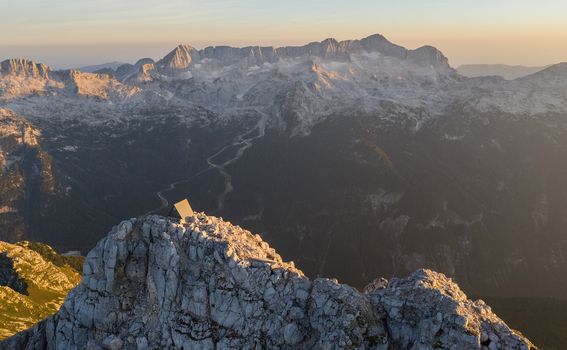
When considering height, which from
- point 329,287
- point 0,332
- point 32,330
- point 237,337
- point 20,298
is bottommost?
point 20,298

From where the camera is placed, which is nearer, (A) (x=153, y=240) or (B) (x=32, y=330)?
(A) (x=153, y=240)

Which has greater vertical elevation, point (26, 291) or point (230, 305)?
point (230, 305)

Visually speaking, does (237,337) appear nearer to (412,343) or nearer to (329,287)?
(329,287)

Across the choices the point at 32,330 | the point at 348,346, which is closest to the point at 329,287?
the point at 348,346

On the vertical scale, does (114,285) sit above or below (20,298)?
above

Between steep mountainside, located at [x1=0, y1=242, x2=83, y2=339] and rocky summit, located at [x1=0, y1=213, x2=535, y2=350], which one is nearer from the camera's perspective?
rocky summit, located at [x1=0, y1=213, x2=535, y2=350]
